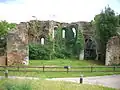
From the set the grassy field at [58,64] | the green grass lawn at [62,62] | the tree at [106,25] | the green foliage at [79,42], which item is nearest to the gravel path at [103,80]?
the grassy field at [58,64]

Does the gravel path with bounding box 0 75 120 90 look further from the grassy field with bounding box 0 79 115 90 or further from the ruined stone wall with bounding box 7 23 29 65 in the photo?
the ruined stone wall with bounding box 7 23 29 65

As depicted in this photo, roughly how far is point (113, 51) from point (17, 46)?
1.60 metres

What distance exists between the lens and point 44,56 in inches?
240

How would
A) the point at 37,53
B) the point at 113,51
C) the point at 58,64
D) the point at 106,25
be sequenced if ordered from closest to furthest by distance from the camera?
the point at 58,64 < the point at 37,53 < the point at 113,51 < the point at 106,25

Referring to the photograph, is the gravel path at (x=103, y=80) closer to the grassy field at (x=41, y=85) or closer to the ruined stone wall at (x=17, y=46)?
the grassy field at (x=41, y=85)

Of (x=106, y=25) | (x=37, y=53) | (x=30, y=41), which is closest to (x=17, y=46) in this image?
(x=30, y=41)

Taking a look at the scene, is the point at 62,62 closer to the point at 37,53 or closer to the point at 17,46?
the point at 37,53

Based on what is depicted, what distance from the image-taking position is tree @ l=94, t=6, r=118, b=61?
740 centimetres

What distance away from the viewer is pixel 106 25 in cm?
757

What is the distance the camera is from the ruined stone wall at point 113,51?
236 inches

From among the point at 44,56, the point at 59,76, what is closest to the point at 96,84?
the point at 59,76

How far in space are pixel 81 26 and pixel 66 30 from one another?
0.50 meters

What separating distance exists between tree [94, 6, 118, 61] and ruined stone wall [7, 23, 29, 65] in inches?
59.1

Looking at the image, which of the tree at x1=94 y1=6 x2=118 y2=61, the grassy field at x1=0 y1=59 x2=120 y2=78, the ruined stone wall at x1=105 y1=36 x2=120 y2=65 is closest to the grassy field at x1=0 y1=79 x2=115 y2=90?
the grassy field at x1=0 y1=59 x2=120 y2=78
